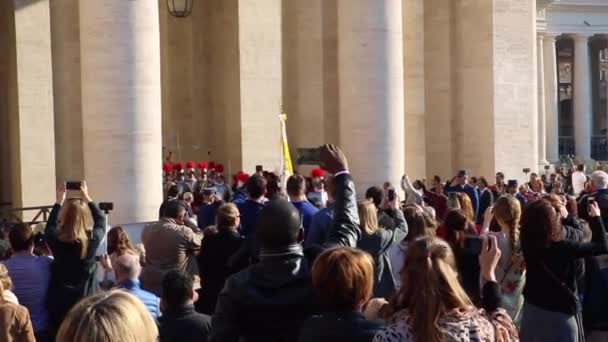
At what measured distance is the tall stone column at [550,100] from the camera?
63.4 metres

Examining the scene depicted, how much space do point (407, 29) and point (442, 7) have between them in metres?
1.32

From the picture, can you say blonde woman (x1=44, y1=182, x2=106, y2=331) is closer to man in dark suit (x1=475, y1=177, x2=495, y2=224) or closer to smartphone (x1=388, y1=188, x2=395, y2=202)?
smartphone (x1=388, y1=188, x2=395, y2=202)

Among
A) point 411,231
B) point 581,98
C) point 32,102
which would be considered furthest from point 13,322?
point 581,98

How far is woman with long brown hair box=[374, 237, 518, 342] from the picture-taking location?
4.95 m

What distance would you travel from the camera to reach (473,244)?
29.0 ft

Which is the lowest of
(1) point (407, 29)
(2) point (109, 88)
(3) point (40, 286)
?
(3) point (40, 286)

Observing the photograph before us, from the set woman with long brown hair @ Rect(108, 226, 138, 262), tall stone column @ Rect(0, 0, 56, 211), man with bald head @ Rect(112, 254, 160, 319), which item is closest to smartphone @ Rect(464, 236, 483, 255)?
man with bald head @ Rect(112, 254, 160, 319)

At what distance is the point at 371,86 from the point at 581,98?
5048 centimetres

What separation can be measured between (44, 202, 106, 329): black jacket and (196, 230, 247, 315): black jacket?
1141 millimetres

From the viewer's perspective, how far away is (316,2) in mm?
26656

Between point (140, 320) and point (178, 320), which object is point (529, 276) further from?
point (140, 320)

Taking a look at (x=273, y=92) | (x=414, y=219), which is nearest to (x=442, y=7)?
(x=273, y=92)

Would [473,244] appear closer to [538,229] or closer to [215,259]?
[538,229]

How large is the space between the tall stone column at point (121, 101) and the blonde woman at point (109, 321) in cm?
1425
